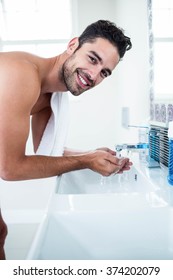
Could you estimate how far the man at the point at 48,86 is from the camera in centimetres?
70

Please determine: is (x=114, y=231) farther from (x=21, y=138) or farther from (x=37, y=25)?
(x=37, y=25)

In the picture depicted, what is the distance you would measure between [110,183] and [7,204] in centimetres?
39

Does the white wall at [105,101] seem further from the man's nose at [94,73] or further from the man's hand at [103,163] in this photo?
the man's hand at [103,163]

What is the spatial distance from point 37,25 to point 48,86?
2.04 m

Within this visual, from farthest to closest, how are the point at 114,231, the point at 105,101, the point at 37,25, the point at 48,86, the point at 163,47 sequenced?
the point at 37,25
the point at 105,101
the point at 163,47
the point at 48,86
the point at 114,231

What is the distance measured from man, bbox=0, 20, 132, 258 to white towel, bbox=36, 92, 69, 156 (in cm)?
7

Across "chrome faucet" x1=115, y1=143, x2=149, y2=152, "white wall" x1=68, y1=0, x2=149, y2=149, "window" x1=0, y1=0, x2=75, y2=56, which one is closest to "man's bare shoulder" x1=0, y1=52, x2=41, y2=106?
"chrome faucet" x1=115, y1=143, x2=149, y2=152

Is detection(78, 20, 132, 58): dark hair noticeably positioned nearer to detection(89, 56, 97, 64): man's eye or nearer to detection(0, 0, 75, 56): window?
detection(89, 56, 97, 64): man's eye

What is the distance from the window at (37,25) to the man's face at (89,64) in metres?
1.78

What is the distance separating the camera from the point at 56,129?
1.04 metres

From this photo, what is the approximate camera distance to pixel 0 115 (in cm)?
69

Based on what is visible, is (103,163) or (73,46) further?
(73,46)

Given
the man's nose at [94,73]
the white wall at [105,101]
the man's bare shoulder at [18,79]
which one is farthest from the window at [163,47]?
the man's bare shoulder at [18,79]

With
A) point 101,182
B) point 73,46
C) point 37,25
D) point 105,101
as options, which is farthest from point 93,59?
point 37,25
